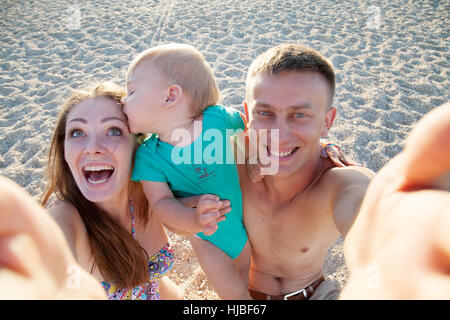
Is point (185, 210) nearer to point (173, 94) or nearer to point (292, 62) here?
point (173, 94)

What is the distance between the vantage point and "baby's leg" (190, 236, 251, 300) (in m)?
1.56

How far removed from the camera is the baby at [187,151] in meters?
1.51

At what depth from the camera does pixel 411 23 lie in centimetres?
629

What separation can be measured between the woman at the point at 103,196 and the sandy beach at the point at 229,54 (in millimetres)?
840

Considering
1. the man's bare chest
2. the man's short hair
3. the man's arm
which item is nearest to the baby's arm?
the man's bare chest

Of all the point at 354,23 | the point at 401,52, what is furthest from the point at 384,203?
the point at 354,23

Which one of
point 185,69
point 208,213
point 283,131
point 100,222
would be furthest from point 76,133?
point 283,131

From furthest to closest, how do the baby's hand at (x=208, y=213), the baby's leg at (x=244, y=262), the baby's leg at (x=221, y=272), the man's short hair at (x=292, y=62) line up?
1. the baby's leg at (x=244, y=262)
2. the baby's leg at (x=221, y=272)
3. the man's short hair at (x=292, y=62)
4. the baby's hand at (x=208, y=213)

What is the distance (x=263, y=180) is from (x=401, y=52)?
17.1 ft

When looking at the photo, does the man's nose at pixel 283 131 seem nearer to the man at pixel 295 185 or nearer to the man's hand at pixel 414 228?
the man at pixel 295 185

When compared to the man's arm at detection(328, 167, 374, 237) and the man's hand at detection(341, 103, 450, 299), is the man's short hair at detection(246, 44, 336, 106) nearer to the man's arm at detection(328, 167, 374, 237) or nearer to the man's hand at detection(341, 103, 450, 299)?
the man's arm at detection(328, 167, 374, 237)

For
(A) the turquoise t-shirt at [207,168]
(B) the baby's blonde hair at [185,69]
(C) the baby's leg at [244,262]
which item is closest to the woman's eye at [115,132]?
(A) the turquoise t-shirt at [207,168]

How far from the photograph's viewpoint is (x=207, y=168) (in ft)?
5.35

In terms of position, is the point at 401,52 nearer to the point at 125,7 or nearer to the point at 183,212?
the point at 183,212
